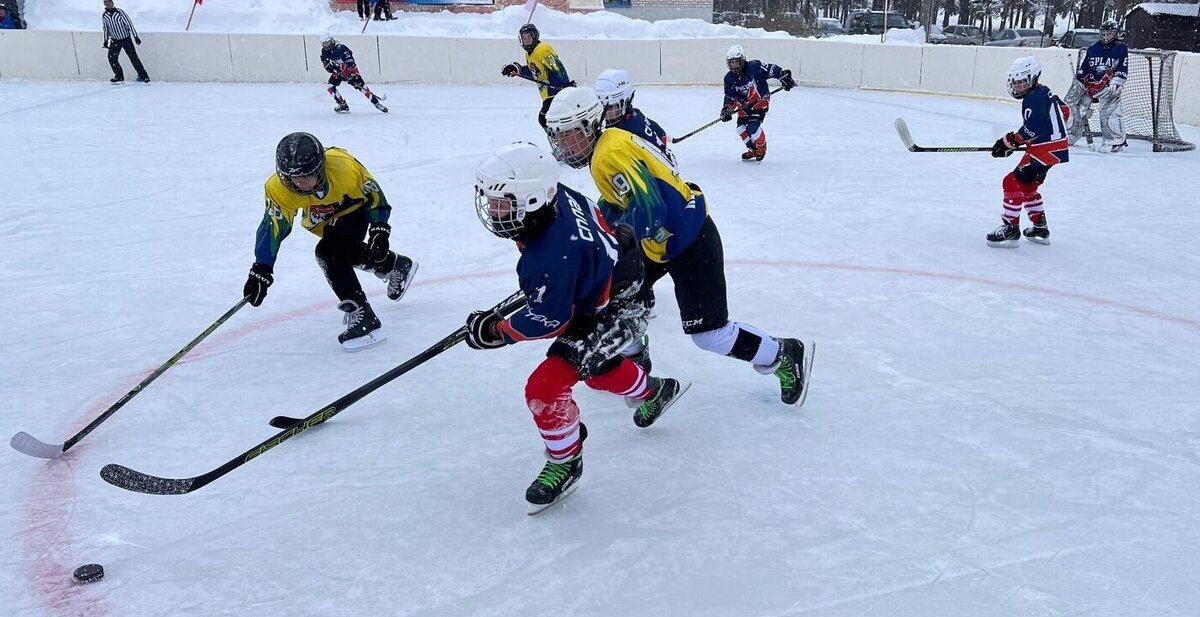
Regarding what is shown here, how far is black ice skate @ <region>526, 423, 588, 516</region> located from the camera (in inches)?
98.8

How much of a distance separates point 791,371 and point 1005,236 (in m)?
2.89

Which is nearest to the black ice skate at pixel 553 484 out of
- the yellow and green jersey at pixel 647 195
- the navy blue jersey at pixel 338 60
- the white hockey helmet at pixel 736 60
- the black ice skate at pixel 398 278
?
the yellow and green jersey at pixel 647 195

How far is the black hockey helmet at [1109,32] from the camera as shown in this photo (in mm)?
8391

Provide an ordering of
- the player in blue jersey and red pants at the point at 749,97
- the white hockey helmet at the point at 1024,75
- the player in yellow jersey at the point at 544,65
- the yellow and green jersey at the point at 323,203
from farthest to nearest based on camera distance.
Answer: the player in yellow jersey at the point at 544,65 → the player in blue jersey and red pants at the point at 749,97 → the white hockey helmet at the point at 1024,75 → the yellow and green jersey at the point at 323,203

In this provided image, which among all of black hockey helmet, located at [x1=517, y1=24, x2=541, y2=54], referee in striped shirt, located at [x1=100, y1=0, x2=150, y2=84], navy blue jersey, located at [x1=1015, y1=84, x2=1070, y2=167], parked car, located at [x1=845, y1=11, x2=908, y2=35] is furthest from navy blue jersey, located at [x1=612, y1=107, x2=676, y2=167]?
parked car, located at [x1=845, y1=11, x2=908, y2=35]

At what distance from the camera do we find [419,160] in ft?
26.7

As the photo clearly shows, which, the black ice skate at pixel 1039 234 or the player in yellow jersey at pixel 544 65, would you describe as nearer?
the black ice skate at pixel 1039 234

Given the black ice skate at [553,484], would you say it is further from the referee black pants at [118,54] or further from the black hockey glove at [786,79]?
Result: the referee black pants at [118,54]

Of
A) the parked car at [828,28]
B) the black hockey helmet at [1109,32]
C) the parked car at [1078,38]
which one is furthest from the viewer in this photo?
the parked car at [828,28]

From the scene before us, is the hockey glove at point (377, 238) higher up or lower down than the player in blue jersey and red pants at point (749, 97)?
lower down

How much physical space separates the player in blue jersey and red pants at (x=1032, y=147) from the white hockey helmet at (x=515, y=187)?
12.9 ft

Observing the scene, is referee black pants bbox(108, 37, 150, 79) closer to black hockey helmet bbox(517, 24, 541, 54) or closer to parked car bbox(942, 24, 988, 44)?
black hockey helmet bbox(517, 24, 541, 54)

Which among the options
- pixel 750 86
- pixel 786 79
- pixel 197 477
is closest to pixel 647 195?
pixel 197 477

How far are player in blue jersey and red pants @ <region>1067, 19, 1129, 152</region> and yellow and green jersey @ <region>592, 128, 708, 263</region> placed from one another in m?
7.45
